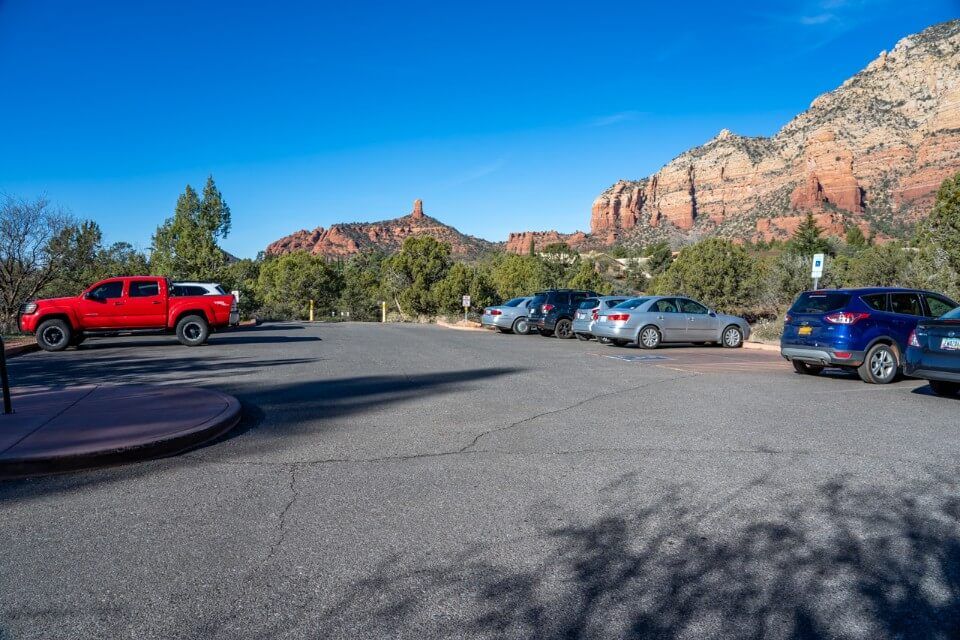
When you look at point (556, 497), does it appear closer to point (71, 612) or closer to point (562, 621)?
point (562, 621)

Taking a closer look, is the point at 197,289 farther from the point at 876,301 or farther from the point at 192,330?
the point at 876,301

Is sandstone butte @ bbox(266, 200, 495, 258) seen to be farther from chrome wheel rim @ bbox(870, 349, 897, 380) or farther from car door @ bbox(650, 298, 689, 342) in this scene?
chrome wheel rim @ bbox(870, 349, 897, 380)

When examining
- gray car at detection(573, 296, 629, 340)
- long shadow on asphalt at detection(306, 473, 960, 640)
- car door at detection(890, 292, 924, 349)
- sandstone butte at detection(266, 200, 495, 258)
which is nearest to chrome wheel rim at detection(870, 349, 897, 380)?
car door at detection(890, 292, 924, 349)

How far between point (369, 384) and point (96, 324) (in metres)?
10.5

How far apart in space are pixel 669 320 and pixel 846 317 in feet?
25.8

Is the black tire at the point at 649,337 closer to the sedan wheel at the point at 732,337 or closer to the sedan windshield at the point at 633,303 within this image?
the sedan windshield at the point at 633,303

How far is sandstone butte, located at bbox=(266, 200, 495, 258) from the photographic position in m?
144

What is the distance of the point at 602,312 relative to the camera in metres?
20.2

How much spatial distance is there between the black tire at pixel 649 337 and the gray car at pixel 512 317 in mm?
8116

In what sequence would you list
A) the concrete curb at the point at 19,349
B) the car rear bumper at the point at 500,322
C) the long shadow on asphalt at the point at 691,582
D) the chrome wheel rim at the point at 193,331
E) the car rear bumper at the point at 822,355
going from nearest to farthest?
the long shadow on asphalt at the point at 691,582
the car rear bumper at the point at 822,355
the concrete curb at the point at 19,349
the chrome wheel rim at the point at 193,331
the car rear bumper at the point at 500,322

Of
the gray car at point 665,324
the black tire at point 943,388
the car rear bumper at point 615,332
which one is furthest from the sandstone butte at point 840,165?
→ the black tire at point 943,388

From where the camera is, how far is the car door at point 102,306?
17141 mm

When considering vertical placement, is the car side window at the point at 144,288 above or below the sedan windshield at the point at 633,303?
above

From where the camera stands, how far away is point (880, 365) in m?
11.6
